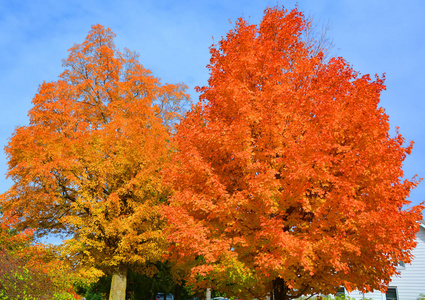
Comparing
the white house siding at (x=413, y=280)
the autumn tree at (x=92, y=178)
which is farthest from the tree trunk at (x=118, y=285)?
the white house siding at (x=413, y=280)

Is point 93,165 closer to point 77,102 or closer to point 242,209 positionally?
point 77,102

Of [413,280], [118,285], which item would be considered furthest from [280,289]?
[413,280]

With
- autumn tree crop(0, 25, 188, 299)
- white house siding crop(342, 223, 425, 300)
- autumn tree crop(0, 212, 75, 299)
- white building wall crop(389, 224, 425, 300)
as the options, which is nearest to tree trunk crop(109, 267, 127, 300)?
autumn tree crop(0, 25, 188, 299)

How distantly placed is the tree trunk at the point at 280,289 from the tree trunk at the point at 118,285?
12949 millimetres

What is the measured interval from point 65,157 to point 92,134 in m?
2.26

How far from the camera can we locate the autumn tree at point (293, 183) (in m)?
11.2

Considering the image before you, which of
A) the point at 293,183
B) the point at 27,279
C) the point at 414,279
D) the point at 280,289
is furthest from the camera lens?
the point at 414,279

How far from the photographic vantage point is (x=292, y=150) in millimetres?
11578

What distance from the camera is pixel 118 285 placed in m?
23.7

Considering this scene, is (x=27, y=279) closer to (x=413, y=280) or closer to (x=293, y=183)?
(x=293, y=183)

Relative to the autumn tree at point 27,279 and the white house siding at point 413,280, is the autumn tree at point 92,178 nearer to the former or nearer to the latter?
the autumn tree at point 27,279

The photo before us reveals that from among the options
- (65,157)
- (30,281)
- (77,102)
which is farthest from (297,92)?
(77,102)

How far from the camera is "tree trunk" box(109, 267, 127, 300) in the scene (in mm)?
23469

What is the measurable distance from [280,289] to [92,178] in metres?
14.0
